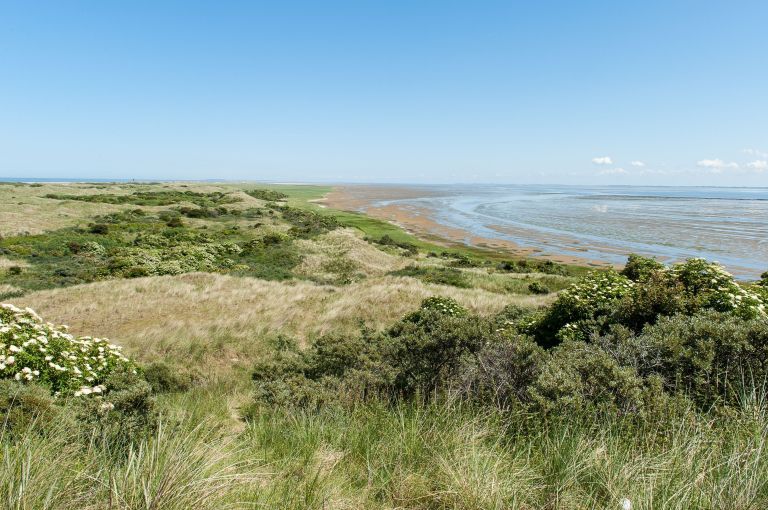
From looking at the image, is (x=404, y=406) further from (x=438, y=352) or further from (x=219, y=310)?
(x=219, y=310)

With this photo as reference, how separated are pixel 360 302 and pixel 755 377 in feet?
49.2

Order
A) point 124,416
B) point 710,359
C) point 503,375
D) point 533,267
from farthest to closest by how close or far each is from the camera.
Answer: point 533,267
point 503,375
point 124,416
point 710,359

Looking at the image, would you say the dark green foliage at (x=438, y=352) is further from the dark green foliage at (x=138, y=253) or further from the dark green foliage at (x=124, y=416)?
the dark green foliage at (x=138, y=253)

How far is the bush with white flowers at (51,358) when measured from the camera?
6516 millimetres

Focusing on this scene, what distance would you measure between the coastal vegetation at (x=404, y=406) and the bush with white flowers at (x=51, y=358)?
0.14 ft

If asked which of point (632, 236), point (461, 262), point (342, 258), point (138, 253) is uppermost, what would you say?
point (632, 236)

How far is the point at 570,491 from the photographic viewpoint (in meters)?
3.00

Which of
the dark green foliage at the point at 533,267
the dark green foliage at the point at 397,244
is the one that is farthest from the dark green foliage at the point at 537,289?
the dark green foliage at the point at 397,244

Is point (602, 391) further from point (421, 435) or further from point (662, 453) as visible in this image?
point (421, 435)

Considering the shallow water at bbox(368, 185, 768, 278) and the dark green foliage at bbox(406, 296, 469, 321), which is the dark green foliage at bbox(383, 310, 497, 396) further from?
the shallow water at bbox(368, 185, 768, 278)

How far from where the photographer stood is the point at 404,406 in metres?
4.82

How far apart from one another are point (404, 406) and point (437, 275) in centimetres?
2355

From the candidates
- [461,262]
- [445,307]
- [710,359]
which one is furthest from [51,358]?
[461,262]

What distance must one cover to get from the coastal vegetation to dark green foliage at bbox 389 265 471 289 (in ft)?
29.3
